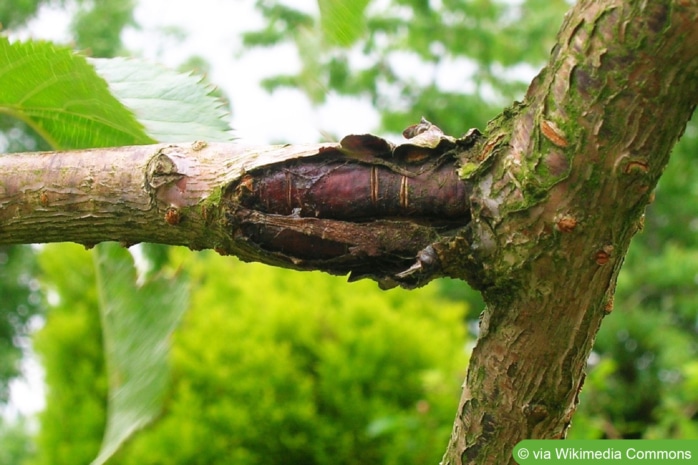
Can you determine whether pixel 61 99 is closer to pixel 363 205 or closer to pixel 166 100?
pixel 166 100

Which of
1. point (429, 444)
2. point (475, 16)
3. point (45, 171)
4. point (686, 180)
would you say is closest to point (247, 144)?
point (45, 171)

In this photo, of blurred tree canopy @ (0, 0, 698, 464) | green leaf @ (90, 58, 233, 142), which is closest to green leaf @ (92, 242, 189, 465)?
blurred tree canopy @ (0, 0, 698, 464)

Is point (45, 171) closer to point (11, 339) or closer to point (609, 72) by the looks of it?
point (609, 72)

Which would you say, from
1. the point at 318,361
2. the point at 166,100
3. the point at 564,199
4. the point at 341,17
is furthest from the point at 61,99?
the point at 318,361

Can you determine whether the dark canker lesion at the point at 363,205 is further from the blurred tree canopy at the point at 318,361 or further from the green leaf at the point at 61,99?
the blurred tree canopy at the point at 318,361

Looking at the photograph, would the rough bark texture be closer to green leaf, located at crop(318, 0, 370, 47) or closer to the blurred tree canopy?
green leaf, located at crop(318, 0, 370, 47)

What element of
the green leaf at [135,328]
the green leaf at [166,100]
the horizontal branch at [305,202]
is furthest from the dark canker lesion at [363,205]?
the green leaf at [135,328]

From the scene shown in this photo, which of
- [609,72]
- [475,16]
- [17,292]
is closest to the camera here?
[609,72]
